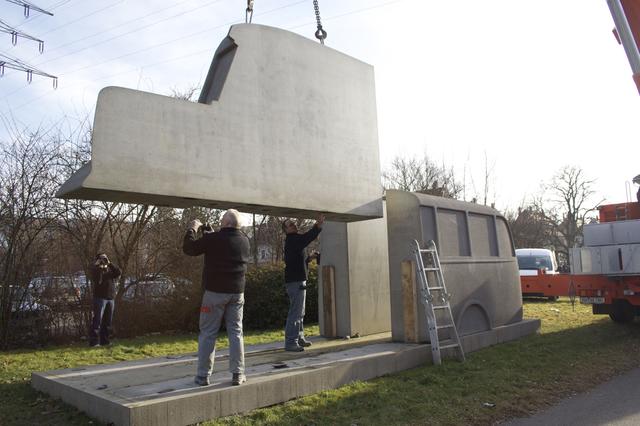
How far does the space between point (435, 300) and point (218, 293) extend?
4322 mm

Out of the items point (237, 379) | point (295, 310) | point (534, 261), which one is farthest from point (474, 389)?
point (534, 261)

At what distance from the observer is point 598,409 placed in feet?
20.1

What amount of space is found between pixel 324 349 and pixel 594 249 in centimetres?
687

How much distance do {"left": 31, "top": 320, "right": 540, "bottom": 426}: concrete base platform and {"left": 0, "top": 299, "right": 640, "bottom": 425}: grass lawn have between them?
15cm

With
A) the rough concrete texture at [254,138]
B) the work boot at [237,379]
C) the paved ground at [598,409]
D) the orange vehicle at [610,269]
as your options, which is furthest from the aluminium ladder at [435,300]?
the orange vehicle at [610,269]

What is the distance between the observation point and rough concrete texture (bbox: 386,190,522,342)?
873 centimetres

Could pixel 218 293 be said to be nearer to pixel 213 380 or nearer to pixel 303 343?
pixel 213 380

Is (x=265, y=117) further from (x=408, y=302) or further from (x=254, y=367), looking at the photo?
(x=408, y=302)

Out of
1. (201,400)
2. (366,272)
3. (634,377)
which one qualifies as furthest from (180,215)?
(634,377)

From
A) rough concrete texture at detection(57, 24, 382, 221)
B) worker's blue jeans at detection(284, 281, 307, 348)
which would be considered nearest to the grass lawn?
worker's blue jeans at detection(284, 281, 307, 348)

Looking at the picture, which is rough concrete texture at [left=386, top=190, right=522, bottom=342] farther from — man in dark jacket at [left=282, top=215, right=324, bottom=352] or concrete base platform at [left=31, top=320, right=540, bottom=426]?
man in dark jacket at [left=282, top=215, right=324, bottom=352]

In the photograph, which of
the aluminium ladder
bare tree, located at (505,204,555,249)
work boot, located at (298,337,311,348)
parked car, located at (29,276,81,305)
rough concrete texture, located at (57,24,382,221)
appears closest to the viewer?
rough concrete texture, located at (57,24,382,221)

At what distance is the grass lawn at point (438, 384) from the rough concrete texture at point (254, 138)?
2433 mm

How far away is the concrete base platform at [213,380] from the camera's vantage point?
16.4ft
